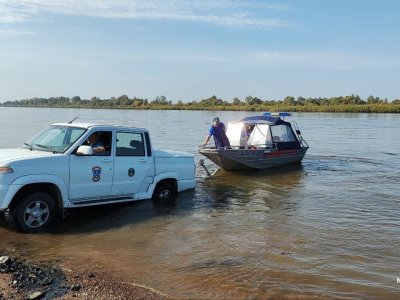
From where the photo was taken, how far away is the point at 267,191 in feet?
46.5

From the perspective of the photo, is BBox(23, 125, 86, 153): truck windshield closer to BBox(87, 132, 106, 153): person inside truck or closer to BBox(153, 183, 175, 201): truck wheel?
BBox(87, 132, 106, 153): person inside truck

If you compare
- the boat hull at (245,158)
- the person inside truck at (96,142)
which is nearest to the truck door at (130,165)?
the person inside truck at (96,142)

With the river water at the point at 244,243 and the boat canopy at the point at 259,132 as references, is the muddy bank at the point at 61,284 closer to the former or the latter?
the river water at the point at 244,243

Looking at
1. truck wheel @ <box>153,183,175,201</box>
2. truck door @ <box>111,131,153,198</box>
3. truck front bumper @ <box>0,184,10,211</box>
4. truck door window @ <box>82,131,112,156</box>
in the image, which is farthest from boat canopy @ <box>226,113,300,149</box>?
truck front bumper @ <box>0,184,10,211</box>

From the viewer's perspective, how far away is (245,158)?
17.6 m

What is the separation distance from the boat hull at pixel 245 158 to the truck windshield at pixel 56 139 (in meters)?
8.24

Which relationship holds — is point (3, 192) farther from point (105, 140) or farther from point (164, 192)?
point (164, 192)

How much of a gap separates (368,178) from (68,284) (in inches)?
534

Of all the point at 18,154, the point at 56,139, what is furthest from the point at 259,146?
the point at 18,154

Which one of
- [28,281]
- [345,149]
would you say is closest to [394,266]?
[28,281]

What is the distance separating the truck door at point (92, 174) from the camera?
8.67 metres

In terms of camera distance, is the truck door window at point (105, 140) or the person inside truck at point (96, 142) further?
the truck door window at point (105, 140)

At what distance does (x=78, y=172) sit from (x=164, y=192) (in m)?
2.73

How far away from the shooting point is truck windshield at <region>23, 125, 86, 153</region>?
892cm
